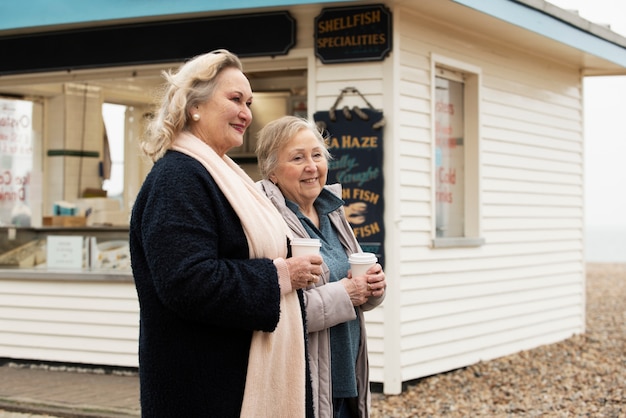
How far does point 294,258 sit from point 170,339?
18.1 inches

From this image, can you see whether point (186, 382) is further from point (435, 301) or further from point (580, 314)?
point (580, 314)

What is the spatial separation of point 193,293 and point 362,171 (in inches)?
173

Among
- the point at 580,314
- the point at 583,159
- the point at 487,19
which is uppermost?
the point at 487,19

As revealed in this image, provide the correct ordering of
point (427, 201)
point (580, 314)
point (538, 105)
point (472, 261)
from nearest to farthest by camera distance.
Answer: point (427, 201), point (472, 261), point (538, 105), point (580, 314)

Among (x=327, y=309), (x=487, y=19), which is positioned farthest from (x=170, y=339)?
(x=487, y=19)

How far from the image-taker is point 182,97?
2.64 metres

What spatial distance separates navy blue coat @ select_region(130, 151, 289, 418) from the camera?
2.42 metres

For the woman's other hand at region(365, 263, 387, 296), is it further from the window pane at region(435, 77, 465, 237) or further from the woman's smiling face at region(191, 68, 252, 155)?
the window pane at region(435, 77, 465, 237)

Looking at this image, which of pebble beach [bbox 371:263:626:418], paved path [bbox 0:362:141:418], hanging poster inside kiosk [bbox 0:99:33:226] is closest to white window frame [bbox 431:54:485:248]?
pebble beach [bbox 371:263:626:418]

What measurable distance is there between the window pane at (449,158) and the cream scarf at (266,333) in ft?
16.3

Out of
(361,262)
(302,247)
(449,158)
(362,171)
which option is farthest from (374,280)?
(449,158)

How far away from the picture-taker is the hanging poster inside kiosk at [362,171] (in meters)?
6.67

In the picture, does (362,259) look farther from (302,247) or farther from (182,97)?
(182,97)

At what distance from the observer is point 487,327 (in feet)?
26.0
